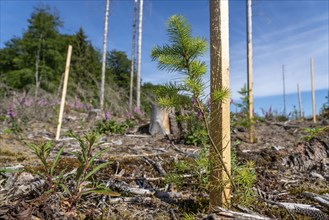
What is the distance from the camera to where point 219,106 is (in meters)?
1.73

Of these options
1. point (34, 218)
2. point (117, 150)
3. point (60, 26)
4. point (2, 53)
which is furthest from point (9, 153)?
point (2, 53)

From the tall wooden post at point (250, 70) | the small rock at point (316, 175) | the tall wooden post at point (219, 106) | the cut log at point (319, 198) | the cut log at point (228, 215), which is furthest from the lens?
the tall wooden post at point (250, 70)

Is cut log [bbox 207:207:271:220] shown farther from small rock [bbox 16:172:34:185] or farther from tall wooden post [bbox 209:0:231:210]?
small rock [bbox 16:172:34:185]

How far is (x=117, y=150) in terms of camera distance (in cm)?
426

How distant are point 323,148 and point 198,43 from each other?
2.88m

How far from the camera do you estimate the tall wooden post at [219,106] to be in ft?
5.64

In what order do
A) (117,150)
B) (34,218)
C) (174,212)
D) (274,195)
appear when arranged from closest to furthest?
(34,218), (174,212), (274,195), (117,150)

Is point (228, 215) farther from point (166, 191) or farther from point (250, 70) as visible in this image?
point (250, 70)

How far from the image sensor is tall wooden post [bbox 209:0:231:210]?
172 centimetres

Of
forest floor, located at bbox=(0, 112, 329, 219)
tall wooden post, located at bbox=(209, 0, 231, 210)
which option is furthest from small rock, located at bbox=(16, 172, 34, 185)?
tall wooden post, located at bbox=(209, 0, 231, 210)

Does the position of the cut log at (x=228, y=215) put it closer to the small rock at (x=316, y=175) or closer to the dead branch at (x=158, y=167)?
the dead branch at (x=158, y=167)

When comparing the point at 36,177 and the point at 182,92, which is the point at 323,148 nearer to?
the point at 182,92

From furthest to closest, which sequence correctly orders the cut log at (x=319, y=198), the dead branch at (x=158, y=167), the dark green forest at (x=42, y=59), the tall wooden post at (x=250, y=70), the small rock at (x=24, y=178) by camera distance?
the dark green forest at (x=42, y=59) < the tall wooden post at (x=250, y=70) < the dead branch at (x=158, y=167) < the small rock at (x=24, y=178) < the cut log at (x=319, y=198)

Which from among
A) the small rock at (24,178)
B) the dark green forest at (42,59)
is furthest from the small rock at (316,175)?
the dark green forest at (42,59)
